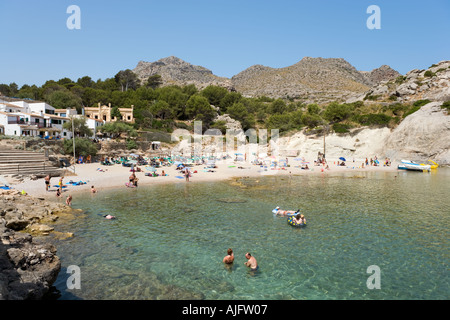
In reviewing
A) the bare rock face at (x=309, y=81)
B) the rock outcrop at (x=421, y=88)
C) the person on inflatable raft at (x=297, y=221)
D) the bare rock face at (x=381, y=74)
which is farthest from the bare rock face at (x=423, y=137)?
the bare rock face at (x=381, y=74)

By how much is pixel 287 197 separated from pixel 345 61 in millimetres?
177278

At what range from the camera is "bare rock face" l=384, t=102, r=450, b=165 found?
48.6 m

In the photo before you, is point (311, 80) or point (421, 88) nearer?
point (421, 88)

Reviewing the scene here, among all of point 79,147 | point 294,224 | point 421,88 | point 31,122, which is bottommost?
point 294,224

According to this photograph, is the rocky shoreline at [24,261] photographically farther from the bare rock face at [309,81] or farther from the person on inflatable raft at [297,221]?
the bare rock face at [309,81]

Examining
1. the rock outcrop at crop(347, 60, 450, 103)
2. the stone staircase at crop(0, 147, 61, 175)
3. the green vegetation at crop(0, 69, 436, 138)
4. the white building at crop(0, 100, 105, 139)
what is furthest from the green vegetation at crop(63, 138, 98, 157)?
the rock outcrop at crop(347, 60, 450, 103)

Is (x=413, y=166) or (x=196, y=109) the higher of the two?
(x=196, y=109)

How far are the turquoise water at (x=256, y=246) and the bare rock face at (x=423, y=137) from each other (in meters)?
29.3

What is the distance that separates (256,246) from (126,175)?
956 inches

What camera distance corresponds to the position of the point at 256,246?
13906 millimetres

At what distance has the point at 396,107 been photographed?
59.5 m

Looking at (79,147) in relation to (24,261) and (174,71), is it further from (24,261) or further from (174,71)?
(174,71)

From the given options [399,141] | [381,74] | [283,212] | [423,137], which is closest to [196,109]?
[399,141]
